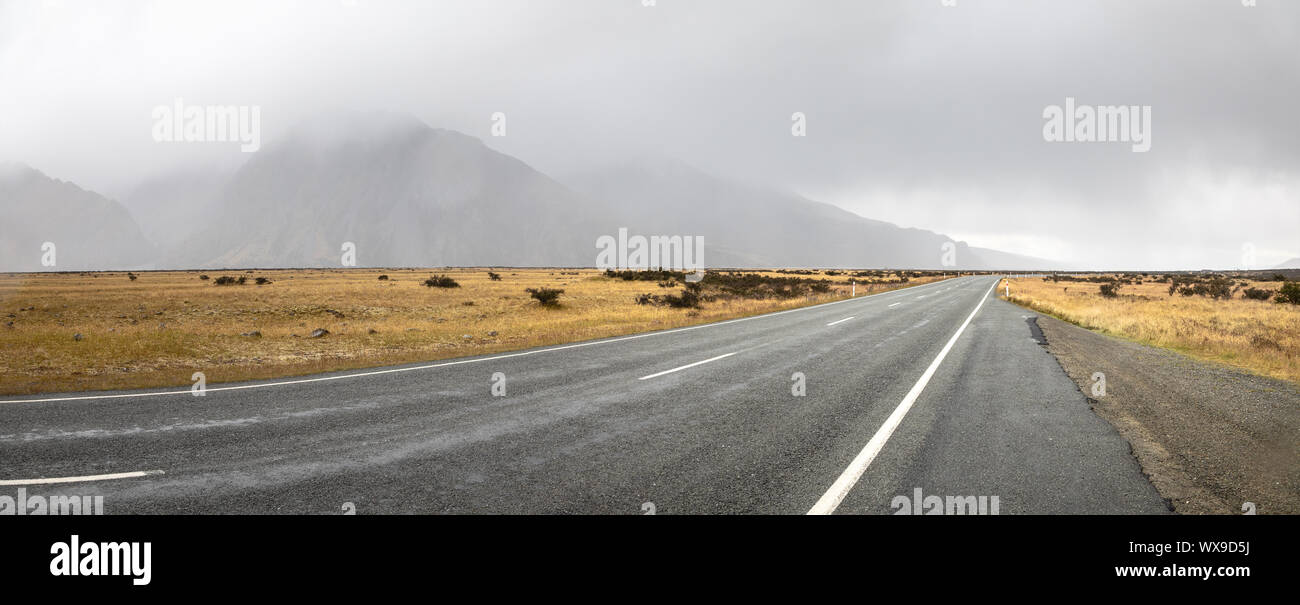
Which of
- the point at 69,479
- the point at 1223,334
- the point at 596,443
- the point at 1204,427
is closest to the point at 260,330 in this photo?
the point at 69,479

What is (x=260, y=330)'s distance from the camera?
1812cm

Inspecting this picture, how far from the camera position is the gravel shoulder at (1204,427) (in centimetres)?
385

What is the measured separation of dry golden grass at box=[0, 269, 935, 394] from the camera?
10328 millimetres

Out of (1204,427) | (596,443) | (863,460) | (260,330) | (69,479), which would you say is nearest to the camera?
(69,479)

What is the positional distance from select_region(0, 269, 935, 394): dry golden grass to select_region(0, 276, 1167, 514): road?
2471 millimetres

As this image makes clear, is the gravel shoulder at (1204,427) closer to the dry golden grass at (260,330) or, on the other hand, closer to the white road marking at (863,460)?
the white road marking at (863,460)

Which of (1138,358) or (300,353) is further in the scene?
(300,353)

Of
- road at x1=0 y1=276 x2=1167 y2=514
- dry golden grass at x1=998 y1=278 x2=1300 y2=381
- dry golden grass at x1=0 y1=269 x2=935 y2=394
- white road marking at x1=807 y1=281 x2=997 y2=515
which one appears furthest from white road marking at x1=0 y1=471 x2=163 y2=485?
dry golden grass at x1=998 y1=278 x2=1300 y2=381

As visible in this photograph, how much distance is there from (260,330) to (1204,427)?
78.5 ft

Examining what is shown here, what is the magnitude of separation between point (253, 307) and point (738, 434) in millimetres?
31050

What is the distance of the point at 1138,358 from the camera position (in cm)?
1042

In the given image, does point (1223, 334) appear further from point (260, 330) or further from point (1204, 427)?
point (260, 330)
